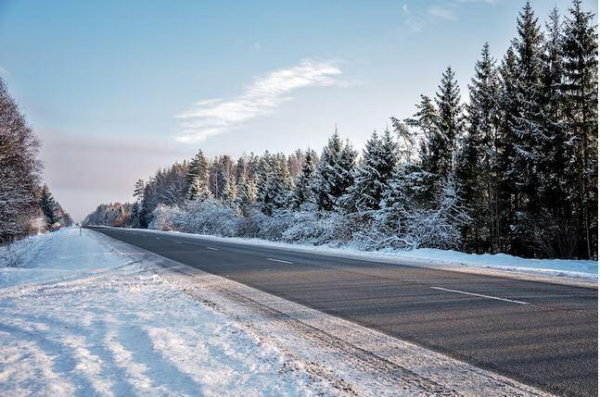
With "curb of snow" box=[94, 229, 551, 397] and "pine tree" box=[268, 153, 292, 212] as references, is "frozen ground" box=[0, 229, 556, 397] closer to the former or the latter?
"curb of snow" box=[94, 229, 551, 397]

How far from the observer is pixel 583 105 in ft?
63.7

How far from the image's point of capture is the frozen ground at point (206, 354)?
3.92 metres

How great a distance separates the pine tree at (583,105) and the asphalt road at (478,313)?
35.2 feet

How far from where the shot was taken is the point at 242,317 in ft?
23.0

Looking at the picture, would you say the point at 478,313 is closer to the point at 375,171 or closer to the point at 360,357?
the point at 360,357

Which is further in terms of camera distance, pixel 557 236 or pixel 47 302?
pixel 557 236

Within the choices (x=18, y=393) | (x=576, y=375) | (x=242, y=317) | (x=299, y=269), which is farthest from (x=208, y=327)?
(x=299, y=269)

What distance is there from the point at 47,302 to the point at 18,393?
5.03 m

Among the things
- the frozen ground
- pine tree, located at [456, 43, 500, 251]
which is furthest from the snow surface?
pine tree, located at [456, 43, 500, 251]

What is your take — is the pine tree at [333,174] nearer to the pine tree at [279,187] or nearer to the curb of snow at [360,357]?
the pine tree at [279,187]

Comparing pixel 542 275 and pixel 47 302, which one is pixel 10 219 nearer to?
pixel 47 302

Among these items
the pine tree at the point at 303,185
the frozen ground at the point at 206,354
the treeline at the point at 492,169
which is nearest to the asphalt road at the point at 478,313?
the frozen ground at the point at 206,354

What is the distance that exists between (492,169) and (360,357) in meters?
21.5

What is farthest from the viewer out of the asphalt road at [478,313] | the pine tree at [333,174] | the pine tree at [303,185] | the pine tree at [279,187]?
the pine tree at [279,187]
